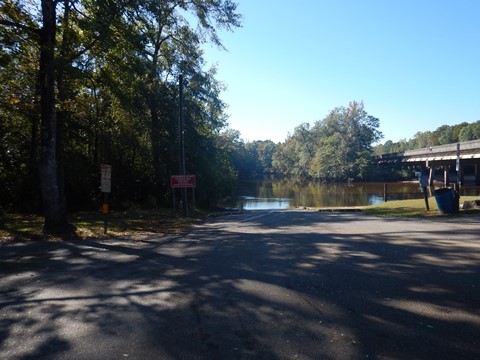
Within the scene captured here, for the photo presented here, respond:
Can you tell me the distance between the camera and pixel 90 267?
7.61 metres

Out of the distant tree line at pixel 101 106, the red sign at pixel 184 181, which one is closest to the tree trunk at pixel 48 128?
the distant tree line at pixel 101 106

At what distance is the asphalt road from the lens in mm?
3949

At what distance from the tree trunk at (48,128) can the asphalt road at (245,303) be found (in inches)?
132

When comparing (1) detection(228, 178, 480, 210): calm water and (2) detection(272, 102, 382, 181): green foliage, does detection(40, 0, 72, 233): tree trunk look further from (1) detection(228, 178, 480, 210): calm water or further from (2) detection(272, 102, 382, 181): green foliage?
(2) detection(272, 102, 382, 181): green foliage

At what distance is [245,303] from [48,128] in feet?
32.0

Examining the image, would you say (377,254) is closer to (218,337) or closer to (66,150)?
(218,337)

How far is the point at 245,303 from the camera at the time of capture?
5230 millimetres

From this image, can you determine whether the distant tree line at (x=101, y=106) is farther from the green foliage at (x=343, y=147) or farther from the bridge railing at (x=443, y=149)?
the green foliage at (x=343, y=147)

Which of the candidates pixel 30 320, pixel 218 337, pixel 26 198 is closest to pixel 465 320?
pixel 218 337

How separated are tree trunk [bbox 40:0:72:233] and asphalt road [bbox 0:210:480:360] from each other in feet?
11.0

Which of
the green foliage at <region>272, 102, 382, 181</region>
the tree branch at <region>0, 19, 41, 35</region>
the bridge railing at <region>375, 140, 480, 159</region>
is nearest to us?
the tree branch at <region>0, 19, 41, 35</region>

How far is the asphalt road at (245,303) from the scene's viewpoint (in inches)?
155

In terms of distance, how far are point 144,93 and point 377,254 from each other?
22218 millimetres

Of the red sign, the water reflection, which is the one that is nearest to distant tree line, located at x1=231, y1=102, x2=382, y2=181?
the water reflection
